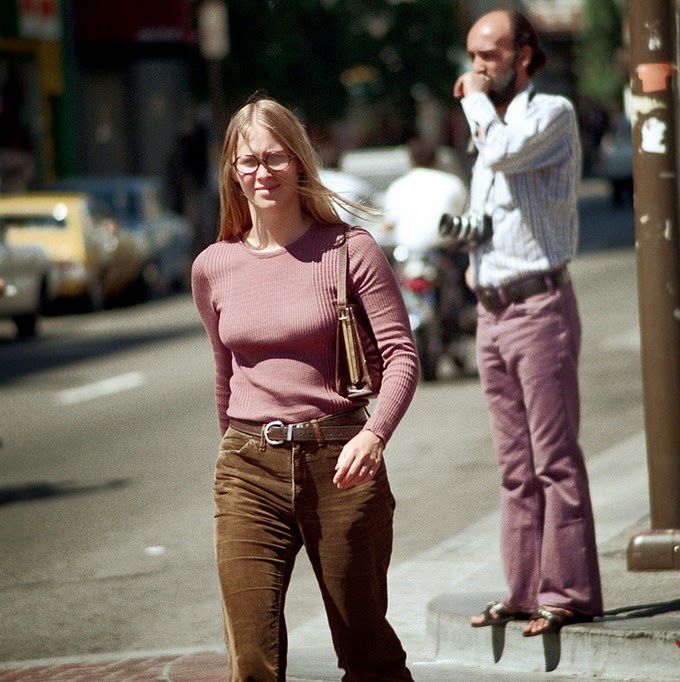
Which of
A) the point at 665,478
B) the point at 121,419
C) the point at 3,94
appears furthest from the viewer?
the point at 3,94

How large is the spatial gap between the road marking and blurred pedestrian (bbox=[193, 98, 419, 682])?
34.1ft

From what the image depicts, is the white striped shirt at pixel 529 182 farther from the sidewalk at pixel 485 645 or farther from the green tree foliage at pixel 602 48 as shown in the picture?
the green tree foliage at pixel 602 48

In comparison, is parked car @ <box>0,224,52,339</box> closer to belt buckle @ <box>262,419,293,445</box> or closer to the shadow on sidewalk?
the shadow on sidewalk

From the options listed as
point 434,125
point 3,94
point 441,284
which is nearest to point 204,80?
point 3,94

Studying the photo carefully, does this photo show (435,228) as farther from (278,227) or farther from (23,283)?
(278,227)

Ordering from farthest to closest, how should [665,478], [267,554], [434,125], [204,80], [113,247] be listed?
[434,125] → [204,80] → [113,247] → [665,478] → [267,554]

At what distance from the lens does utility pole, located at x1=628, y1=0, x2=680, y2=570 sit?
656 cm

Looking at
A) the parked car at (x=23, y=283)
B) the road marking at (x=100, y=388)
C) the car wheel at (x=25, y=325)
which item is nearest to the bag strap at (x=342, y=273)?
the road marking at (x=100, y=388)

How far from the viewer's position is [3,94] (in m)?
34.5

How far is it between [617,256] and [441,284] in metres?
13.7

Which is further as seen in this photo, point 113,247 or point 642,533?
point 113,247

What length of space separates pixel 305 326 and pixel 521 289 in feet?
4.92

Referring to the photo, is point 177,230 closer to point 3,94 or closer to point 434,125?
point 3,94

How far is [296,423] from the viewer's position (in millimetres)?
4398
